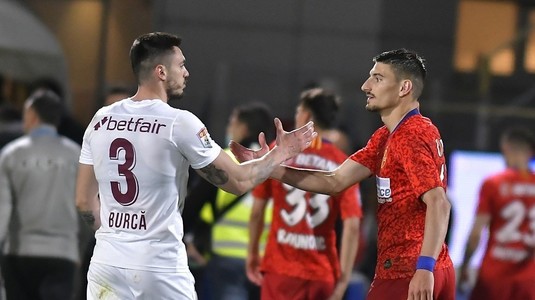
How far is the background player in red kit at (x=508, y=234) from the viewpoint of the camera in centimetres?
1038

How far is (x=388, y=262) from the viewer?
674 centimetres

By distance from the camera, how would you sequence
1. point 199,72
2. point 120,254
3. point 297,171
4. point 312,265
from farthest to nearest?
point 199,72 < point 312,265 < point 297,171 < point 120,254

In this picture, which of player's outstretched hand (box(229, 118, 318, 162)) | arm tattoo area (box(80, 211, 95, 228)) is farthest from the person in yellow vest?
player's outstretched hand (box(229, 118, 318, 162))

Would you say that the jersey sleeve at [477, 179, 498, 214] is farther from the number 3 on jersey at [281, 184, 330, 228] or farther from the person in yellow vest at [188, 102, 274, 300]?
the number 3 on jersey at [281, 184, 330, 228]

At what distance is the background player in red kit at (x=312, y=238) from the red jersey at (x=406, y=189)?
160 centimetres

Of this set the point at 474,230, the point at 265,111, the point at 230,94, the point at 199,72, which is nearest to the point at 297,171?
the point at 265,111

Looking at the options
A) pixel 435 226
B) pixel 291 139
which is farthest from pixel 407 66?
pixel 435 226

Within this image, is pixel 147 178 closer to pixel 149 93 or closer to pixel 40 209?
pixel 149 93

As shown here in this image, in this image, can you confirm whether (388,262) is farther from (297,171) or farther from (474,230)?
(474,230)

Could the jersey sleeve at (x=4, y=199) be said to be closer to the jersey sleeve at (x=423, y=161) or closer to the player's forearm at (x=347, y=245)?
the player's forearm at (x=347, y=245)

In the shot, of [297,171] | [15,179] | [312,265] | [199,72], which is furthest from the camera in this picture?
[199,72]

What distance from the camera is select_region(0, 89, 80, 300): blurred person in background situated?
31.6ft

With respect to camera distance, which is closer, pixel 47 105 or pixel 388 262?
pixel 388 262

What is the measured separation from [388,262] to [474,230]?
385 cm
